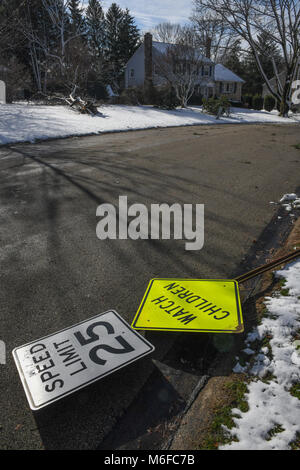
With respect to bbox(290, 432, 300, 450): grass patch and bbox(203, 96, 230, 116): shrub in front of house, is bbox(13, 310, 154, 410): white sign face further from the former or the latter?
bbox(203, 96, 230, 116): shrub in front of house

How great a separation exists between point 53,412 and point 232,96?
57464 mm

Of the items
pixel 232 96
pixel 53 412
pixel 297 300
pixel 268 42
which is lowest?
pixel 53 412

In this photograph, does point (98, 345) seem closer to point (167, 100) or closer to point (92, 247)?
point (92, 247)

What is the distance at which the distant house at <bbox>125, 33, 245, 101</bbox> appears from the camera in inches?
1629

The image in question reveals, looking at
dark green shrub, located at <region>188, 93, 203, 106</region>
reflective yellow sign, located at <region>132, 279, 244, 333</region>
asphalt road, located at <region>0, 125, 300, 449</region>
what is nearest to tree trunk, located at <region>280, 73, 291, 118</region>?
dark green shrub, located at <region>188, 93, 203, 106</region>

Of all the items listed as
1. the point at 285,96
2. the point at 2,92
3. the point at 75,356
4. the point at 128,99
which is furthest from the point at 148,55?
the point at 75,356

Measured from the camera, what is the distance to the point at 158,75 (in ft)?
120

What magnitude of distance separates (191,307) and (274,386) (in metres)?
0.98

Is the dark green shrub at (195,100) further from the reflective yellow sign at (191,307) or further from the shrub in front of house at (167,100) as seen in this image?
the reflective yellow sign at (191,307)

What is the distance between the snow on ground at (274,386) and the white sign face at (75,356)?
80 cm

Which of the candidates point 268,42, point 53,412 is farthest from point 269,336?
point 268,42

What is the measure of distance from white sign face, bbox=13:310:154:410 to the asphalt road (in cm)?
12

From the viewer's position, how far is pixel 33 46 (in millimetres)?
34188
